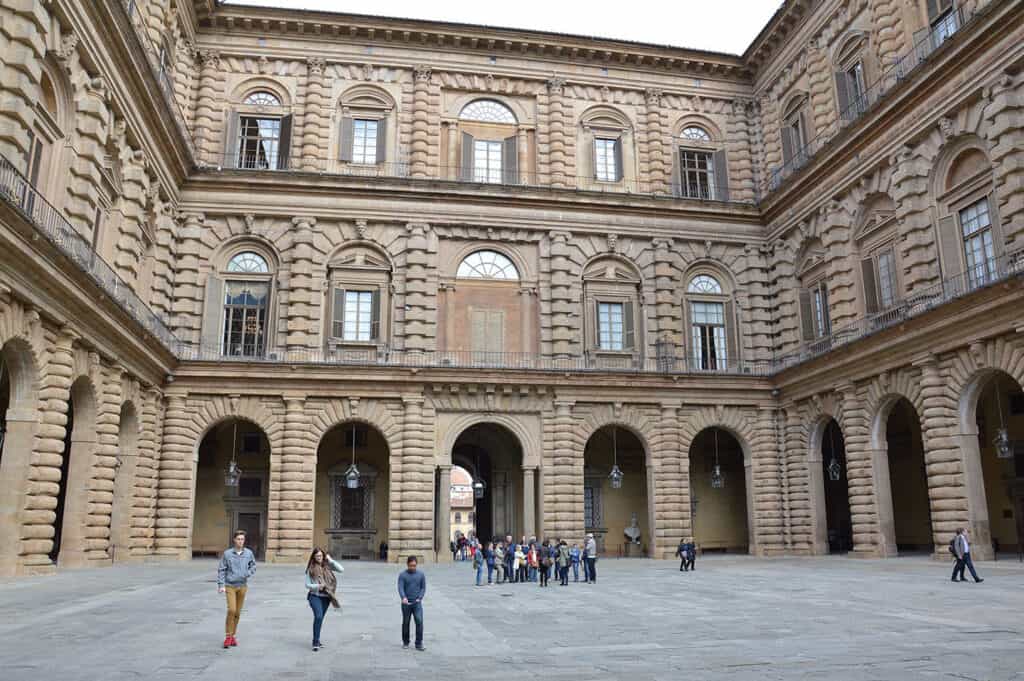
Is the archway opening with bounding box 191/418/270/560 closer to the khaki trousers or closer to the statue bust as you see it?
the statue bust

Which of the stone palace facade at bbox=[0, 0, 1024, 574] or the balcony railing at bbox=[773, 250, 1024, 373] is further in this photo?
the stone palace facade at bbox=[0, 0, 1024, 574]

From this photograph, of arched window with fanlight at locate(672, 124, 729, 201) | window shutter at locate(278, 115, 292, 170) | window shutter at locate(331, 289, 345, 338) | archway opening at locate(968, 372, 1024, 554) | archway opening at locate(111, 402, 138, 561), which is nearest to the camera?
archway opening at locate(111, 402, 138, 561)

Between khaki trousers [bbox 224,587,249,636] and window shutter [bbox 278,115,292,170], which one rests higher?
window shutter [bbox 278,115,292,170]

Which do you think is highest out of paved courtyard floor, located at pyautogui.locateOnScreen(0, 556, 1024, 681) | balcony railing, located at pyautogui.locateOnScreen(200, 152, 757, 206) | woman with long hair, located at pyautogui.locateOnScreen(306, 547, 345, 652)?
balcony railing, located at pyautogui.locateOnScreen(200, 152, 757, 206)

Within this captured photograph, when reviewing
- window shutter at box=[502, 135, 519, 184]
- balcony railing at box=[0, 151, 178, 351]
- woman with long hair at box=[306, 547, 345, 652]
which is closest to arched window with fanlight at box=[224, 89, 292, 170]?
balcony railing at box=[0, 151, 178, 351]

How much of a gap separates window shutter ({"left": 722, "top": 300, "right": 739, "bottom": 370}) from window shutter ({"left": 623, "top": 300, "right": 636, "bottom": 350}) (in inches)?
157

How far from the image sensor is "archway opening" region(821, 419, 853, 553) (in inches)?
1377

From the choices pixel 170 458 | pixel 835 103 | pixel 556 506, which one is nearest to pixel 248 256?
pixel 170 458

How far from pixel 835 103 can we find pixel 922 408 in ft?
39.4

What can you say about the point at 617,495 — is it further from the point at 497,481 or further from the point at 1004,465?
the point at 1004,465

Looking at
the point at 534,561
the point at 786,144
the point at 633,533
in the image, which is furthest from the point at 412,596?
the point at 786,144

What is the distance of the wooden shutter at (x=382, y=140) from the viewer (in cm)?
3325

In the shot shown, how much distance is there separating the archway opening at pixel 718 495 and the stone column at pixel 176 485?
63.4 ft

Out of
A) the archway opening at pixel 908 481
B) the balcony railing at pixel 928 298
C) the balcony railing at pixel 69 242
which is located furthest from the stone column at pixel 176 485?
the archway opening at pixel 908 481
